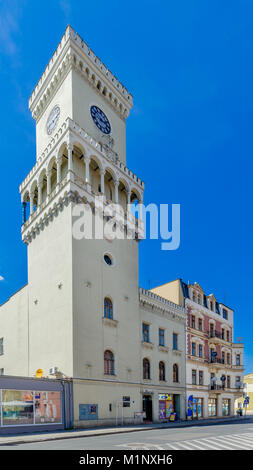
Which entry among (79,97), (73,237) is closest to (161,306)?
(73,237)

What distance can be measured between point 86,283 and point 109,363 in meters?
7.42

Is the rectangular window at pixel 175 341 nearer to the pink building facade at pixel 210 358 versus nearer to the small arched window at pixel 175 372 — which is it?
the small arched window at pixel 175 372

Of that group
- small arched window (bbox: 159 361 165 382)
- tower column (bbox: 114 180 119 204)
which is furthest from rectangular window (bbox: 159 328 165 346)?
tower column (bbox: 114 180 119 204)

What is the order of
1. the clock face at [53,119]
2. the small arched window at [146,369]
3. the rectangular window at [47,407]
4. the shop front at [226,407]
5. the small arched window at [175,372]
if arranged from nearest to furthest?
1. the rectangular window at [47,407]
2. the small arched window at [146,369]
3. the clock face at [53,119]
4. the small arched window at [175,372]
5. the shop front at [226,407]

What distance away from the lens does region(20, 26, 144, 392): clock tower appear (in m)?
28.9

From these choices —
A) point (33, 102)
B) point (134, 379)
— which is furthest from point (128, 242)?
point (33, 102)

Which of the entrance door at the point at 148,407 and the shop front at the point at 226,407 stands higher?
the entrance door at the point at 148,407

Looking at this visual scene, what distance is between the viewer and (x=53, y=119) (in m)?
38.0

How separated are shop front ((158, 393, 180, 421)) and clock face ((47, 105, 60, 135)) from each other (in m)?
30.0

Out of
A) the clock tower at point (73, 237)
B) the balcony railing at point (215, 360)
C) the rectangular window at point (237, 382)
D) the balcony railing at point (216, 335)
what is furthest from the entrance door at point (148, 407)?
the rectangular window at point (237, 382)

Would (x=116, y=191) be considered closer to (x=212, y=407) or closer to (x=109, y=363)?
(x=109, y=363)

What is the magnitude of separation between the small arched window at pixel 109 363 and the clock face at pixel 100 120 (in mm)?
22682

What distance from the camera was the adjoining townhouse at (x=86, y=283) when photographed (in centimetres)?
2875
